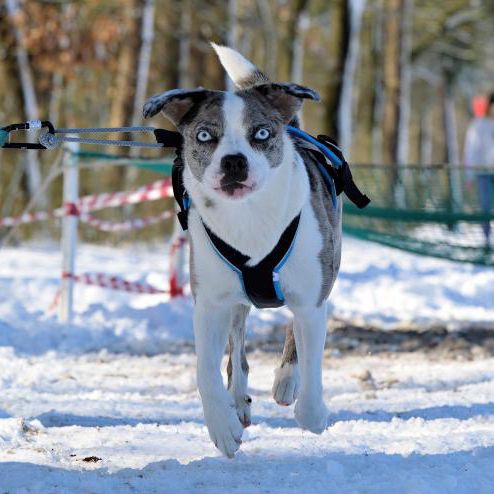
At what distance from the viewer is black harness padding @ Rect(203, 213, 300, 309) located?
4348mm

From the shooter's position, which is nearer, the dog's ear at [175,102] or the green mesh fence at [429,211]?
the dog's ear at [175,102]

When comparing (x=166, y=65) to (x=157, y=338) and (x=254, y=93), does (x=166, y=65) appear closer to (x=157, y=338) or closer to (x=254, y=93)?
(x=157, y=338)

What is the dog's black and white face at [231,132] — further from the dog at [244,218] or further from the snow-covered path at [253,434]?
the snow-covered path at [253,434]

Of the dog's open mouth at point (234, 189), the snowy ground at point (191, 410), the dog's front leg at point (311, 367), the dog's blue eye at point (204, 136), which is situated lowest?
the snowy ground at point (191, 410)

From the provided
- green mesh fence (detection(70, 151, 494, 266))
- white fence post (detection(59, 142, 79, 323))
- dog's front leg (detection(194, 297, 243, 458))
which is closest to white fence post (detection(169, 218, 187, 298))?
green mesh fence (detection(70, 151, 494, 266))

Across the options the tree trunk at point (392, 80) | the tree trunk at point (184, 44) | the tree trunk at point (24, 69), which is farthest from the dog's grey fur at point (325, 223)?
the tree trunk at point (392, 80)

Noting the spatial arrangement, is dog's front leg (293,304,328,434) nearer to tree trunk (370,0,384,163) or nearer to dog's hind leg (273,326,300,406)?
dog's hind leg (273,326,300,406)

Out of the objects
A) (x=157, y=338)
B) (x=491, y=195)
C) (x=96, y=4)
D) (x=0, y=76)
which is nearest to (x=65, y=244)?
(x=157, y=338)

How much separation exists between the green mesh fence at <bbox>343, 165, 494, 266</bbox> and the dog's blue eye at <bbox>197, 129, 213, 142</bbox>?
554 centimetres

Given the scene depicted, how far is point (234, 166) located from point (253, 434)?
147cm

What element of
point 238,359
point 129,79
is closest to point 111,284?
point 238,359

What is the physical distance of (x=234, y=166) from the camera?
4.07 meters

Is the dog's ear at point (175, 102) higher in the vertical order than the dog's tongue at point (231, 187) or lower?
higher

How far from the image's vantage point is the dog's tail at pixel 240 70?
515cm
